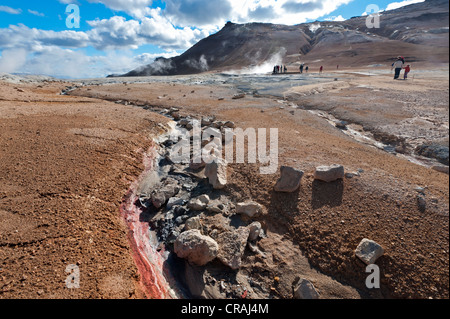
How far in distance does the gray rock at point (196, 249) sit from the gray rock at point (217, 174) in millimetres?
1643

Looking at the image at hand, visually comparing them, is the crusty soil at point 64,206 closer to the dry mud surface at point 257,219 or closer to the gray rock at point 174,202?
the dry mud surface at point 257,219

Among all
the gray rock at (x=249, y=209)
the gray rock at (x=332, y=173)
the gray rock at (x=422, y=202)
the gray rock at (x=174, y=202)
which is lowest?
the gray rock at (x=174, y=202)

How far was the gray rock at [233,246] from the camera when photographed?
338cm

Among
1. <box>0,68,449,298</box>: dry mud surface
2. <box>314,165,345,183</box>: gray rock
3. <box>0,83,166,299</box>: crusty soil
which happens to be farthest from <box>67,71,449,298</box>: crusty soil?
<box>0,83,166,299</box>: crusty soil

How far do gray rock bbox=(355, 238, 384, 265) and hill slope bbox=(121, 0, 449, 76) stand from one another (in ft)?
155

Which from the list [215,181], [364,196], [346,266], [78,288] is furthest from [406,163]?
[78,288]

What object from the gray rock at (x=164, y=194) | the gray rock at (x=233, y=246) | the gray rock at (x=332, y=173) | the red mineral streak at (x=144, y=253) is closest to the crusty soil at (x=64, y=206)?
the red mineral streak at (x=144, y=253)

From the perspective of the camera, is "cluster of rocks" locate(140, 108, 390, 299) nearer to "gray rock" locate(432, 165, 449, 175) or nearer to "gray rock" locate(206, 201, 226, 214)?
"gray rock" locate(206, 201, 226, 214)

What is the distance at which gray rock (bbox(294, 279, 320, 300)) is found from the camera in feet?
9.55

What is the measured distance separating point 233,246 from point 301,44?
7793 centimetres

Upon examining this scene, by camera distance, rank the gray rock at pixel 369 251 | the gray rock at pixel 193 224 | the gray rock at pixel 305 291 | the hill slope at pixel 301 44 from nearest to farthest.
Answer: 1. the gray rock at pixel 369 251
2. the gray rock at pixel 305 291
3. the gray rock at pixel 193 224
4. the hill slope at pixel 301 44

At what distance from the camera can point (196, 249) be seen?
3402 mm

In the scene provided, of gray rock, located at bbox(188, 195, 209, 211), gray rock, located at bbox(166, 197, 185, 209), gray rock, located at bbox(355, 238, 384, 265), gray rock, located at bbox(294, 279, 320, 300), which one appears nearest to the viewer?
gray rock, located at bbox(355, 238, 384, 265)

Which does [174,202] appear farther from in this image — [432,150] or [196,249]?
[432,150]
